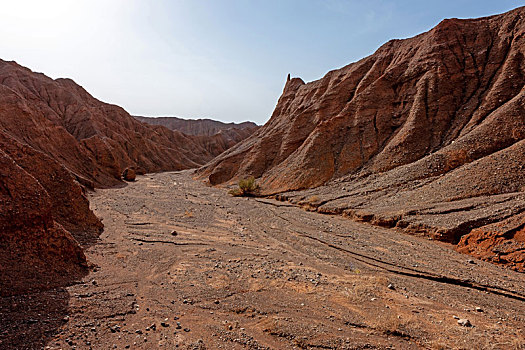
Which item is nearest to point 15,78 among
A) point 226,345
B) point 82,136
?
point 82,136

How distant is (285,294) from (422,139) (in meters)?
17.5

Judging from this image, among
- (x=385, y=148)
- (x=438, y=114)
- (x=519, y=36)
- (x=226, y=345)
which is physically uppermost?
(x=519, y=36)

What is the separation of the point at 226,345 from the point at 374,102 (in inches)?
945

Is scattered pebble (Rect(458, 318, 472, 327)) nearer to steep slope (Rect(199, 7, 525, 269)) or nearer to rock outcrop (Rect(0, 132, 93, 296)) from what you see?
steep slope (Rect(199, 7, 525, 269))

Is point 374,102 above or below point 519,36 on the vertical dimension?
below

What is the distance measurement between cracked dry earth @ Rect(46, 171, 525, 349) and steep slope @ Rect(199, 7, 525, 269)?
2819mm

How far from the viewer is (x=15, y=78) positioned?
140 ft

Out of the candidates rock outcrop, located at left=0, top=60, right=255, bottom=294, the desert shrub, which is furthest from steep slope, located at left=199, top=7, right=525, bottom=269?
rock outcrop, located at left=0, top=60, right=255, bottom=294

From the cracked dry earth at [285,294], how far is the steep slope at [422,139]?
282 centimetres

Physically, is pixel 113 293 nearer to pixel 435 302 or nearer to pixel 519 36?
pixel 435 302

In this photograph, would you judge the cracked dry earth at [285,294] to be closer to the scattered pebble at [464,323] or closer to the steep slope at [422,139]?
the scattered pebble at [464,323]

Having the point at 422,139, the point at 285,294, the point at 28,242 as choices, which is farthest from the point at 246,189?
the point at 28,242

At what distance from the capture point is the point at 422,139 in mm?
18531

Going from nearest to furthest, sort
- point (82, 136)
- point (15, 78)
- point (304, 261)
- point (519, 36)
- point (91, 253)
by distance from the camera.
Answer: point (91, 253)
point (304, 261)
point (519, 36)
point (82, 136)
point (15, 78)
